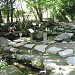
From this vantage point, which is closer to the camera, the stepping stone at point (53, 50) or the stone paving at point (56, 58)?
the stone paving at point (56, 58)

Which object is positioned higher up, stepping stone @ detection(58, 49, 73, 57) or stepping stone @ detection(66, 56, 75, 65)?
stepping stone @ detection(58, 49, 73, 57)

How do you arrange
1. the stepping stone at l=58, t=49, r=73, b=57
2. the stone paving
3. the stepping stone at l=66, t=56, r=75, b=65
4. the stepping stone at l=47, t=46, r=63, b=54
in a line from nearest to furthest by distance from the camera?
the stone paving < the stepping stone at l=66, t=56, r=75, b=65 < the stepping stone at l=58, t=49, r=73, b=57 < the stepping stone at l=47, t=46, r=63, b=54

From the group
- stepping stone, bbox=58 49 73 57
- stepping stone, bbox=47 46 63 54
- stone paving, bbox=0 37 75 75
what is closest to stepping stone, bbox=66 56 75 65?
stone paving, bbox=0 37 75 75

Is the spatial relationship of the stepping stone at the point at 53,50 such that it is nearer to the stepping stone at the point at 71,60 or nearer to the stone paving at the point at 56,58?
the stone paving at the point at 56,58

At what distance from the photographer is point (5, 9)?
11750 mm

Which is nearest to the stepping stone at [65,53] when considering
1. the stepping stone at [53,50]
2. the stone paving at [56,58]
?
the stone paving at [56,58]

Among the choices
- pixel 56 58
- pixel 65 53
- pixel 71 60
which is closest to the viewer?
pixel 71 60

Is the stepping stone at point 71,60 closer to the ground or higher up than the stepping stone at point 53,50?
closer to the ground

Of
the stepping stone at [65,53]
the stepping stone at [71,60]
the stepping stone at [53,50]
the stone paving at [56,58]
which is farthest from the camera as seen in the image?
the stepping stone at [53,50]

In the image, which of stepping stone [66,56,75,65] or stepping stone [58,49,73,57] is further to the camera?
stepping stone [58,49,73,57]

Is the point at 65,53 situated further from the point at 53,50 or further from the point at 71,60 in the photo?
the point at 71,60

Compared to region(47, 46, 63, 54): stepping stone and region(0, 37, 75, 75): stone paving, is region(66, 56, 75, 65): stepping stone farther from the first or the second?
region(47, 46, 63, 54): stepping stone

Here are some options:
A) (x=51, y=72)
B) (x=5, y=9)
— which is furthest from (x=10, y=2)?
(x=51, y=72)

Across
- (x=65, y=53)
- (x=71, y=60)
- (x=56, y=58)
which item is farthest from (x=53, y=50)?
(x=71, y=60)
